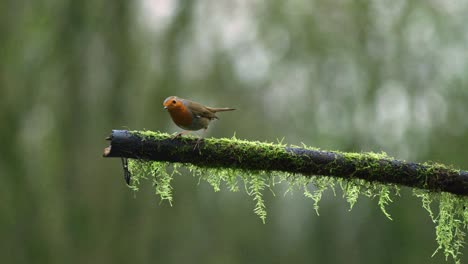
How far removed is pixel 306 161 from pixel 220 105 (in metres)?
5.99

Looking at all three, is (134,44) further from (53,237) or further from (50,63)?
(53,237)

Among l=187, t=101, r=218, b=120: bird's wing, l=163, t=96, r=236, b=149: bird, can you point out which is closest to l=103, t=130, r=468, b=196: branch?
l=163, t=96, r=236, b=149: bird

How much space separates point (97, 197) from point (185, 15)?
9.59ft

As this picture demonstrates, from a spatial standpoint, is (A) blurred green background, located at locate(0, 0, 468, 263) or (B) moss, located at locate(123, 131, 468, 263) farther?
(A) blurred green background, located at locate(0, 0, 468, 263)

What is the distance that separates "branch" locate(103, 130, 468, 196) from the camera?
100 inches

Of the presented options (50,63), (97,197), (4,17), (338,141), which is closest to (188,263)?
(97,197)

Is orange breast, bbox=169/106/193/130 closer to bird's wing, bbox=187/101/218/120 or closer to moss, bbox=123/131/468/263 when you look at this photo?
bird's wing, bbox=187/101/218/120

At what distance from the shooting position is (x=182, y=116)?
370 centimetres

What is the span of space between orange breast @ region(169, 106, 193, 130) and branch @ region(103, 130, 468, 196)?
1.05 metres

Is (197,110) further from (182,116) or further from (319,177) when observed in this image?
(319,177)

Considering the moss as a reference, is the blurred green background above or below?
above

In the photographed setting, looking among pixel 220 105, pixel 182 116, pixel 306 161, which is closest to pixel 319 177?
pixel 306 161

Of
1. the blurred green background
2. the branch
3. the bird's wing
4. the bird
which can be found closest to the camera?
the branch

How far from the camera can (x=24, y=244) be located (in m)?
7.99
